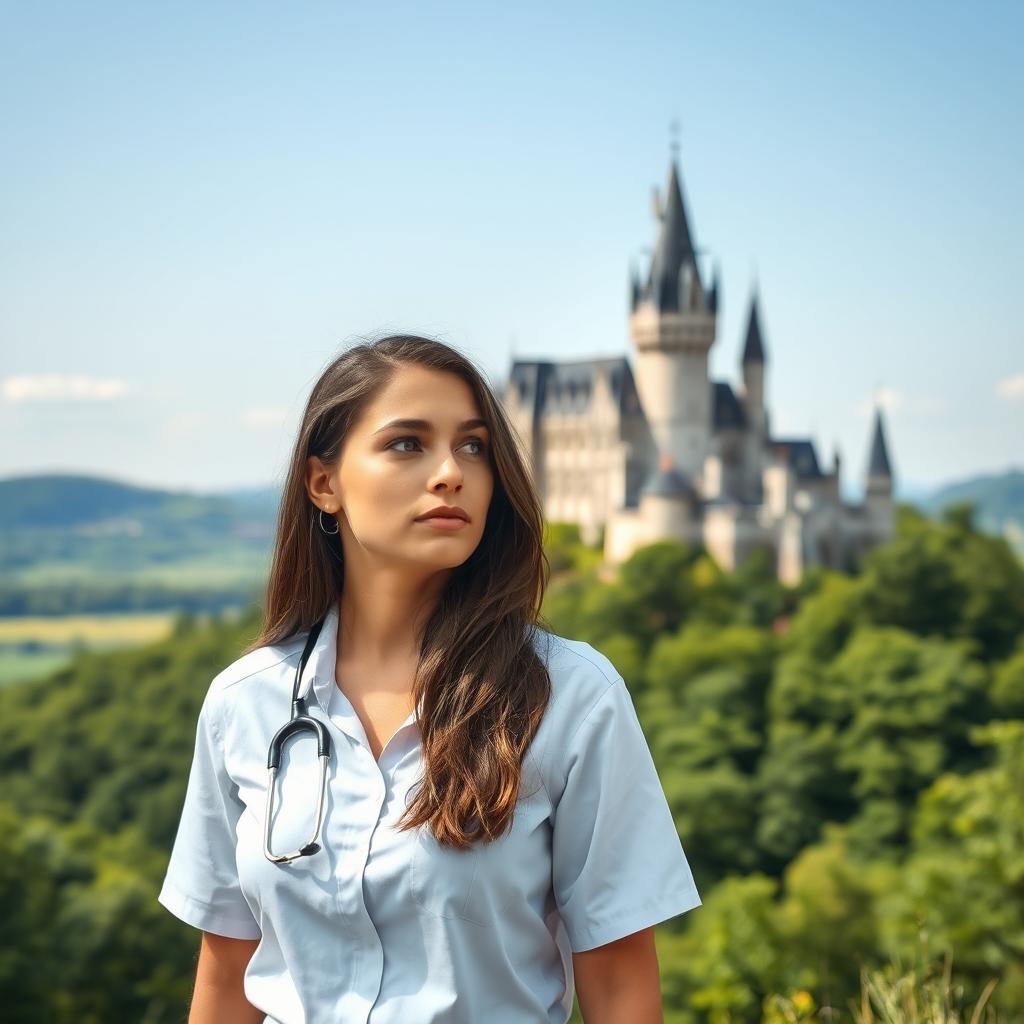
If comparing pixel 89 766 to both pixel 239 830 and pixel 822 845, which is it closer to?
pixel 822 845

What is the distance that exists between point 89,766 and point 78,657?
1416cm

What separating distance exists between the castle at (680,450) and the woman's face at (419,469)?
42.7 meters

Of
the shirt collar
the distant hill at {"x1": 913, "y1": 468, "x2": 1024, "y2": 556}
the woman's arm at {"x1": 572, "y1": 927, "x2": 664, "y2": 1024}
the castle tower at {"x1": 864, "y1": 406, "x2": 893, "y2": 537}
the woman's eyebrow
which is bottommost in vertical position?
the distant hill at {"x1": 913, "y1": 468, "x2": 1024, "y2": 556}

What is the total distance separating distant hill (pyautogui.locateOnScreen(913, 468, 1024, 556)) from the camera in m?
61.3

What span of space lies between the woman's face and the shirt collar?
161 mm

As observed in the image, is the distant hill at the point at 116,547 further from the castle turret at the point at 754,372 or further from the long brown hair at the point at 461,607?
the long brown hair at the point at 461,607

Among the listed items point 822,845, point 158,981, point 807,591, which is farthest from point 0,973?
point 807,591

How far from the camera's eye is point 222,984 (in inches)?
88.9

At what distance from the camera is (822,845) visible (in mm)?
33594

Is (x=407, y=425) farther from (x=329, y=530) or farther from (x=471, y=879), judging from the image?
(x=471, y=879)

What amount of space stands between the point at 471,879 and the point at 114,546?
4028 inches

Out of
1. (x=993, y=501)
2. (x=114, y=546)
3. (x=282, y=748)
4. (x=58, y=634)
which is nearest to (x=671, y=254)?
(x=993, y=501)

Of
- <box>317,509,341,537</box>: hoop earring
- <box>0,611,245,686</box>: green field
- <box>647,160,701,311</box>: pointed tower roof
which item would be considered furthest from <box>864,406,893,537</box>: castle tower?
<box>317,509,341,537</box>: hoop earring

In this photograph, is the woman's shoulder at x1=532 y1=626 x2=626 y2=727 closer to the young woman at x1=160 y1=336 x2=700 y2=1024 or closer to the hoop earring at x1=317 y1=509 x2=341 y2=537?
the young woman at x1=160 y1=336 x2=700 y2=1024
